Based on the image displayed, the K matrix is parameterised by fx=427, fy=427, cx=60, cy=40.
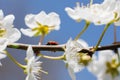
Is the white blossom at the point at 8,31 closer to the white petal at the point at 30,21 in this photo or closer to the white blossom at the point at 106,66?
the white petal at the point at 30,21

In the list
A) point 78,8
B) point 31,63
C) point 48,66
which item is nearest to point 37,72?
point 31,63

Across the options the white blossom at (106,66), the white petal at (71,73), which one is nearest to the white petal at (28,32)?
the white petal at (71,73)

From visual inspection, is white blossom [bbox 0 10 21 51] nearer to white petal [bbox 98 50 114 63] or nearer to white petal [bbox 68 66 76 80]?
white petal [bbox 68 66 76 80]

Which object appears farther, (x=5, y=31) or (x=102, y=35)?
(x=5, y=31)

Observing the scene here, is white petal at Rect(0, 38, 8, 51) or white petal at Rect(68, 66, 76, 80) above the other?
white petal at Rect(0, 38, 8, 51)

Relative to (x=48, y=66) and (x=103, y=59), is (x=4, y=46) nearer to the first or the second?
(x=103, y=59)

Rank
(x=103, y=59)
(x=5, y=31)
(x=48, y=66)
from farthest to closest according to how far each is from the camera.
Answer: (x=48, y=66) < (x=5, y=31) < (x=103, y=59)

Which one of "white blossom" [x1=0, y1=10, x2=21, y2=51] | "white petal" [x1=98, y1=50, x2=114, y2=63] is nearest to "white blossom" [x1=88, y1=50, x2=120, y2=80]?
"white petal" [x1=98, y1=50, x2=114, y2=63]
